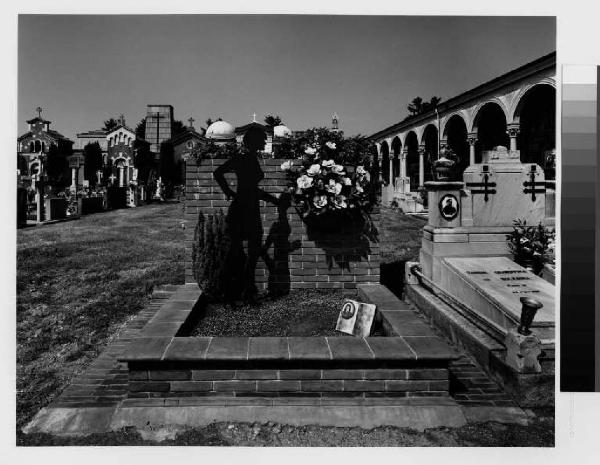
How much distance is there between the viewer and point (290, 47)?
17.7ft

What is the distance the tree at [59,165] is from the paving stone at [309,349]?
3101 cm

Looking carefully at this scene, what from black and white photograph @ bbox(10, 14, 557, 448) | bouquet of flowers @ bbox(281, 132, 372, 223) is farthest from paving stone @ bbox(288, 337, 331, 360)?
bouquet of flowers @ bbox(281, 132, 372, 223)

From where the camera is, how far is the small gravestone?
4289 millimetres

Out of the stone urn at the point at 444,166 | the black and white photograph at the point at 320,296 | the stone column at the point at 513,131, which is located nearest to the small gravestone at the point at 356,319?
the black and white photograph at the point at 320,296

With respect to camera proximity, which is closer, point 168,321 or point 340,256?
point 168,321

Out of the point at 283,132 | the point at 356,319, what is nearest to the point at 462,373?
the point at 356,319

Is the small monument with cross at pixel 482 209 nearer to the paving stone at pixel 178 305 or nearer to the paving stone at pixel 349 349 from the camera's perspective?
the paving stone at pixel 349 349

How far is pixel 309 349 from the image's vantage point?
335cm

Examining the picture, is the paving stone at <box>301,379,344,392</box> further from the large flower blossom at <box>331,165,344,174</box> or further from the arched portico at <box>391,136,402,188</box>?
the arched portico at <box>391,136,402,188</box>

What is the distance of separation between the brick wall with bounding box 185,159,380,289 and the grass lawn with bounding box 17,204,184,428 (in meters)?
1.82

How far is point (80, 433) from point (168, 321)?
1162 millimetres

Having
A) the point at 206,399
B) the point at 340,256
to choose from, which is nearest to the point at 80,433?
the point at 206,399
